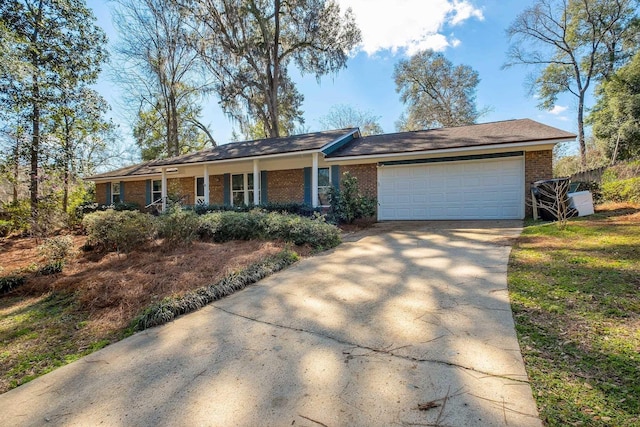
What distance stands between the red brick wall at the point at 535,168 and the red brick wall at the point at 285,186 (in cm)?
821

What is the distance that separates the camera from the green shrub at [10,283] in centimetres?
548

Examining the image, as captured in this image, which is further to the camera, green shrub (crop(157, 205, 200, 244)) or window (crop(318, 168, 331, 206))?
window (crop(318, 168, 331, 206))

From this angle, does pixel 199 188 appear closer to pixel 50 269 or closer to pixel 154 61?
pixel 50 269

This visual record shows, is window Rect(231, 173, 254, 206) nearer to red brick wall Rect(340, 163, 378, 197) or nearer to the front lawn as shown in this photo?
red brick wall Rect(340, 163, 378, 197)

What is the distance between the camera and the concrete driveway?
182 cm

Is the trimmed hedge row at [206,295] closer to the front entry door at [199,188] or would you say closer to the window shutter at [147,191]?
the front entry door at [199,188]

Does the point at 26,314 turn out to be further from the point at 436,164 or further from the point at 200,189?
the point at 200,189

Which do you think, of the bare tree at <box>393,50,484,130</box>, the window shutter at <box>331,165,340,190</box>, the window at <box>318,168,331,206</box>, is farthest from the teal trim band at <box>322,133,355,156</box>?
the bare tree at <box>393,50,484,130</box>

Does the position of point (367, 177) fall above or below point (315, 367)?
above

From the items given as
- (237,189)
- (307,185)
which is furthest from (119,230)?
(237,189)

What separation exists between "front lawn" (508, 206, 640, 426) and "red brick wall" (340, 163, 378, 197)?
6.87 m

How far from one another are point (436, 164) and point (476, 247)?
17.7ft

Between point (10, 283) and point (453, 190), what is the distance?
37.8ft

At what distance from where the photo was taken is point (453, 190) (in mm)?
10516
